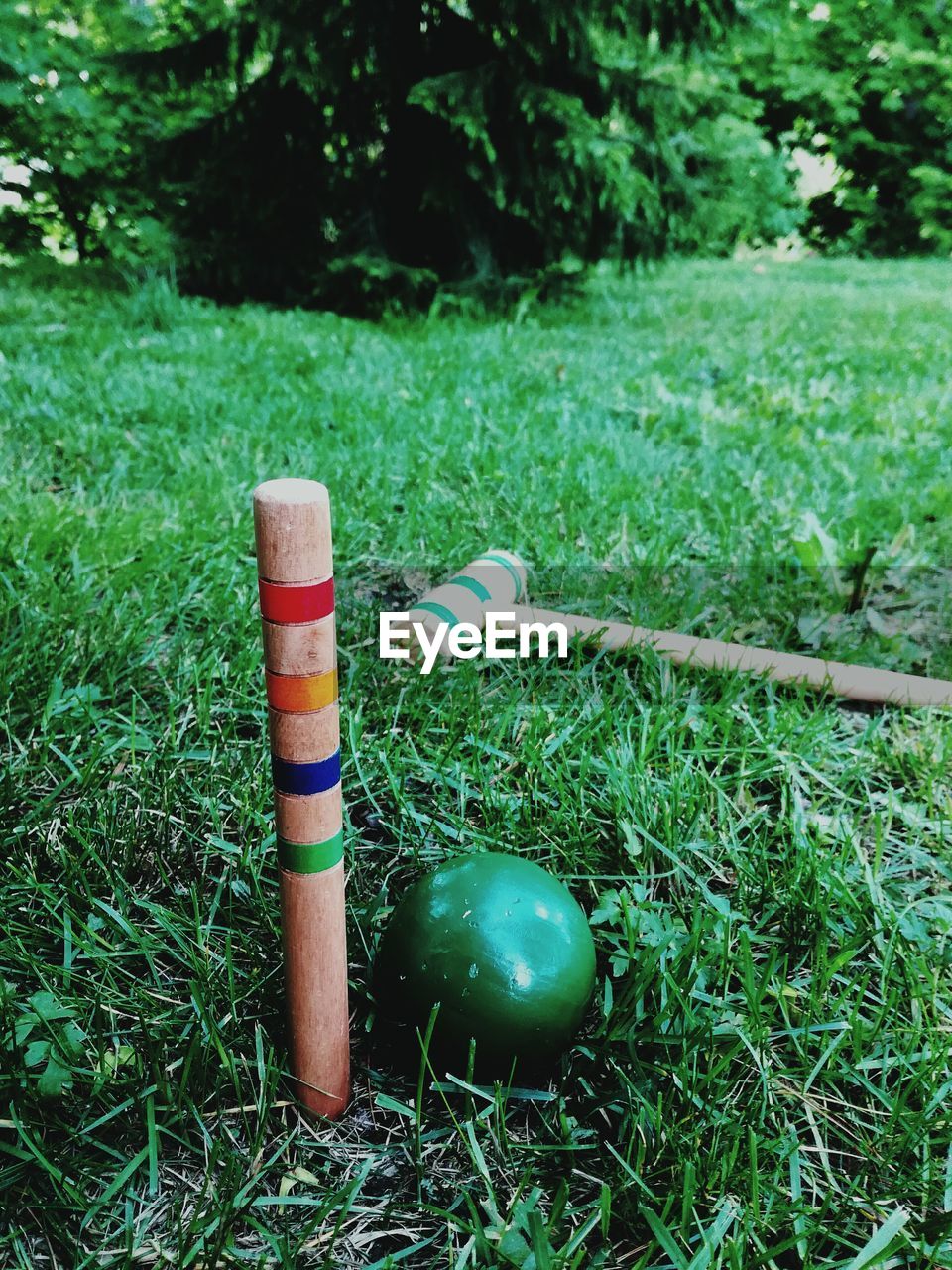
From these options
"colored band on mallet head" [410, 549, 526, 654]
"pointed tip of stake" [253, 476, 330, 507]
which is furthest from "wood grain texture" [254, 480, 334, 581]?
"colored band on mallet head" [410, 549, 526, 654]

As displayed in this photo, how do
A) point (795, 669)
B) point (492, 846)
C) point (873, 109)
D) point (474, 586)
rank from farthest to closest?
point (873, 109) < point (474, 586) < point (795, 669) < point (492, 846)

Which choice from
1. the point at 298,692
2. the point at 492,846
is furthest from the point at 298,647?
the point at 492,846

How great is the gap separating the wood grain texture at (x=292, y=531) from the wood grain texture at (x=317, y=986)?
0.35m

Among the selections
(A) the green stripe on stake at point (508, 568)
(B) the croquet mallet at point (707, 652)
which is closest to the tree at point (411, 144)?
(A) the green stripe on stake at point (508, 568)

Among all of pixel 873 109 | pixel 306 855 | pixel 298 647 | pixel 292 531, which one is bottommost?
pixel 306 855

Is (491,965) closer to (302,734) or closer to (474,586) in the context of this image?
(302,734)

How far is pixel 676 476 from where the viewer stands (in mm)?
3174

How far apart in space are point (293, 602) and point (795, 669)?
1391mm

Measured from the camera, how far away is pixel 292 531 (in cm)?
91

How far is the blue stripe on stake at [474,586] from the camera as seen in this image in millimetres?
2145

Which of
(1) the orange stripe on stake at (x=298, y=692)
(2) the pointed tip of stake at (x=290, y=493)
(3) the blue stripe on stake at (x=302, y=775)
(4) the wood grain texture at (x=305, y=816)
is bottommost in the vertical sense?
(4) the wood grain texture at (x=305, y=816)

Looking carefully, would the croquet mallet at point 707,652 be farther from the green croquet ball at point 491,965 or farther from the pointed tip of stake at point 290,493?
the pointed tip of stake at point 290,493

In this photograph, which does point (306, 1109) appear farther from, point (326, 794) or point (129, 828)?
point (129, 828)

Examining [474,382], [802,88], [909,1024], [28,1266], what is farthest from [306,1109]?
[802,88]
